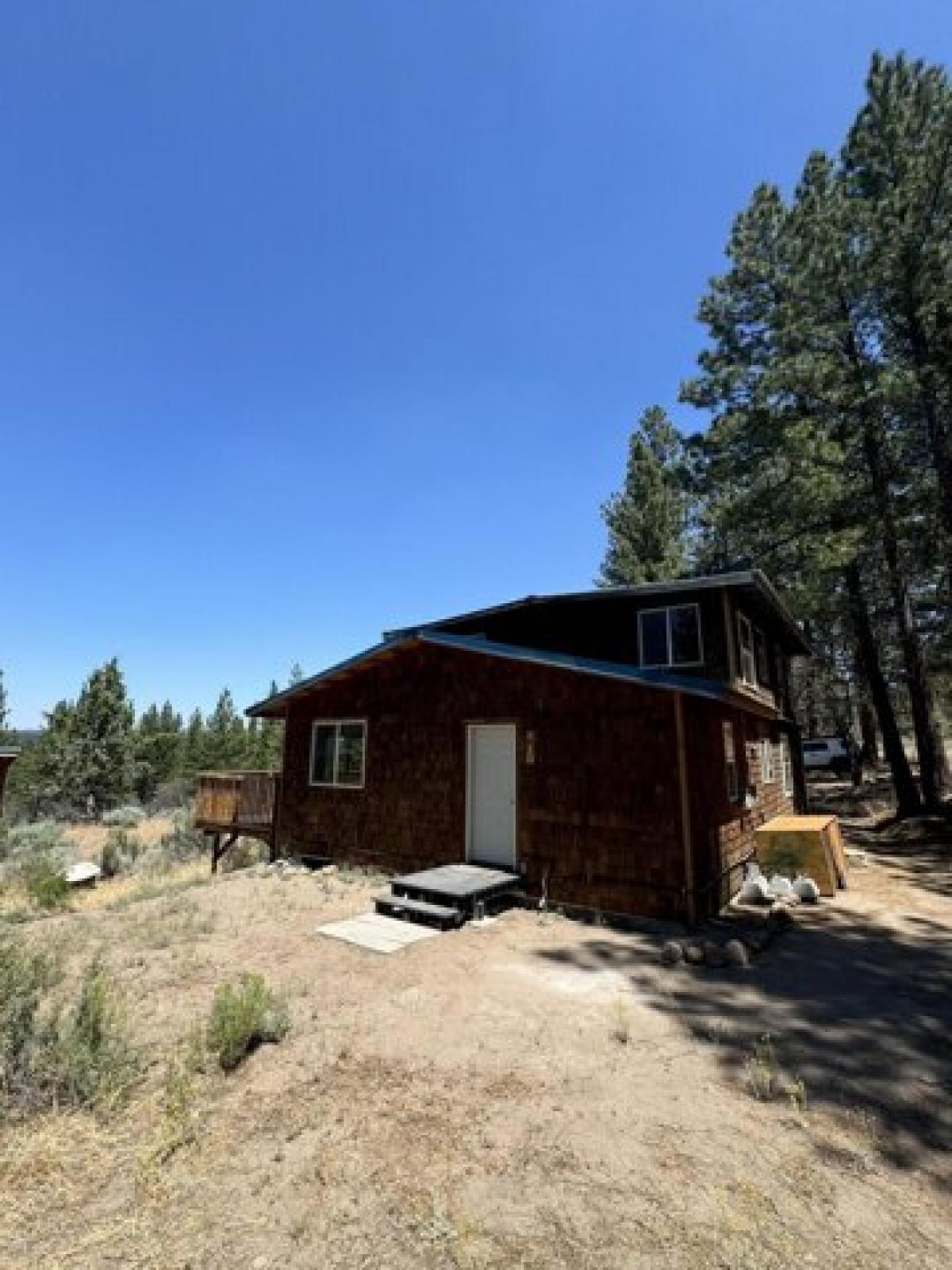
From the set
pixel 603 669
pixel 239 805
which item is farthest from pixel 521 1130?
pixel 239 805

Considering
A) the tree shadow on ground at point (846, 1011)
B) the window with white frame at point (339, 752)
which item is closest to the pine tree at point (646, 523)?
the window with white frame at point (339, 752)

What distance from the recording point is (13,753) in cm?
1120

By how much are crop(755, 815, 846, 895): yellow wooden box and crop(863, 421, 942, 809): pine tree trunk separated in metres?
7.41

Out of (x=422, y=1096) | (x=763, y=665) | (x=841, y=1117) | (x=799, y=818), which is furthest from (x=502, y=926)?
(x=763, y=665)

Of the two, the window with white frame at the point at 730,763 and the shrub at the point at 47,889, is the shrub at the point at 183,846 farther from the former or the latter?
the window with white frame at the point at 730,763

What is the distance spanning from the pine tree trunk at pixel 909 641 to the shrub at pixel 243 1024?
56.1 ft

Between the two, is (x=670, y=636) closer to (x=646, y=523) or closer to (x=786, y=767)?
(x=786, y=767)

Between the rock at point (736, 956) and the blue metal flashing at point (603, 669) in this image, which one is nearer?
the rock at point (736, 956)

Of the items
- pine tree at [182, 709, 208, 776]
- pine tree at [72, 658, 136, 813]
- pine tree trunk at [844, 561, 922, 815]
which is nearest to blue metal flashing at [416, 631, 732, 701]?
pine tree trunk at [844, 561, 922, 815]

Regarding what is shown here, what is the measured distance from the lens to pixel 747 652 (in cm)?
1330

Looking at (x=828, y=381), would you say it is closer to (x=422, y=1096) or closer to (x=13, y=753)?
(x=422, y=1096)

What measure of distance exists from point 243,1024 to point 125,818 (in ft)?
85.6

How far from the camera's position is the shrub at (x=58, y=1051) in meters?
4.53

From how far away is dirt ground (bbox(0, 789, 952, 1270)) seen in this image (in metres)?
3.29
